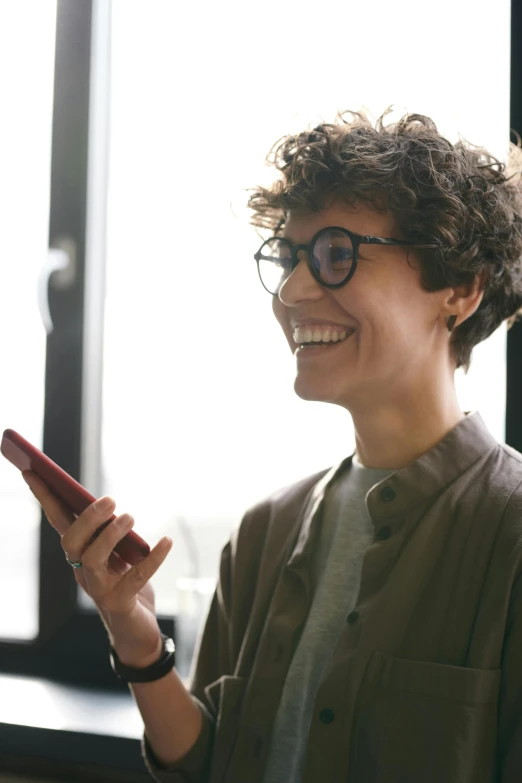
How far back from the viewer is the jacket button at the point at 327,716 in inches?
38.3

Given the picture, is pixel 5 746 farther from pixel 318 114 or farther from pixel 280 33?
pixel 280 33

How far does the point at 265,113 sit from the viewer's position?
5.78 feet

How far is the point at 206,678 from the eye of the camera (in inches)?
49.8

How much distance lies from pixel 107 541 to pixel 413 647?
40 centimetres

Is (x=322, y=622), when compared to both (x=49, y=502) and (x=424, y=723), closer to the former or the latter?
(x=424, y=723)

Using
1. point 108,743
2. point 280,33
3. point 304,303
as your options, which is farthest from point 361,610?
point 280,33

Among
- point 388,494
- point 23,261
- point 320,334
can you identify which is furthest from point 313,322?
point 23,261

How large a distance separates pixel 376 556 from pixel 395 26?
3.78ft

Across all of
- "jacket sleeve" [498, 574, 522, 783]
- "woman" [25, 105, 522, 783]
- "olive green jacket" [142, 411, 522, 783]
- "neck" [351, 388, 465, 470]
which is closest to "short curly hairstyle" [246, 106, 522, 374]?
"woman" [25, 105, 522, 783]

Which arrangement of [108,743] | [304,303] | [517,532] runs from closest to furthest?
[517,532], [304,303], [108,743]

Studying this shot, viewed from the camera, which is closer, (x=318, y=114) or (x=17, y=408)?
(x=318, y=114)

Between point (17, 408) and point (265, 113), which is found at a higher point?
point (265, 113)

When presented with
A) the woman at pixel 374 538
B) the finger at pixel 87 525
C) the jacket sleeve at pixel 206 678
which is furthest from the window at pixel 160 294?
the finger at pixel 87 525

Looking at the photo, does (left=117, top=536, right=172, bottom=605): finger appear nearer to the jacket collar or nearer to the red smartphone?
the red smartphone
